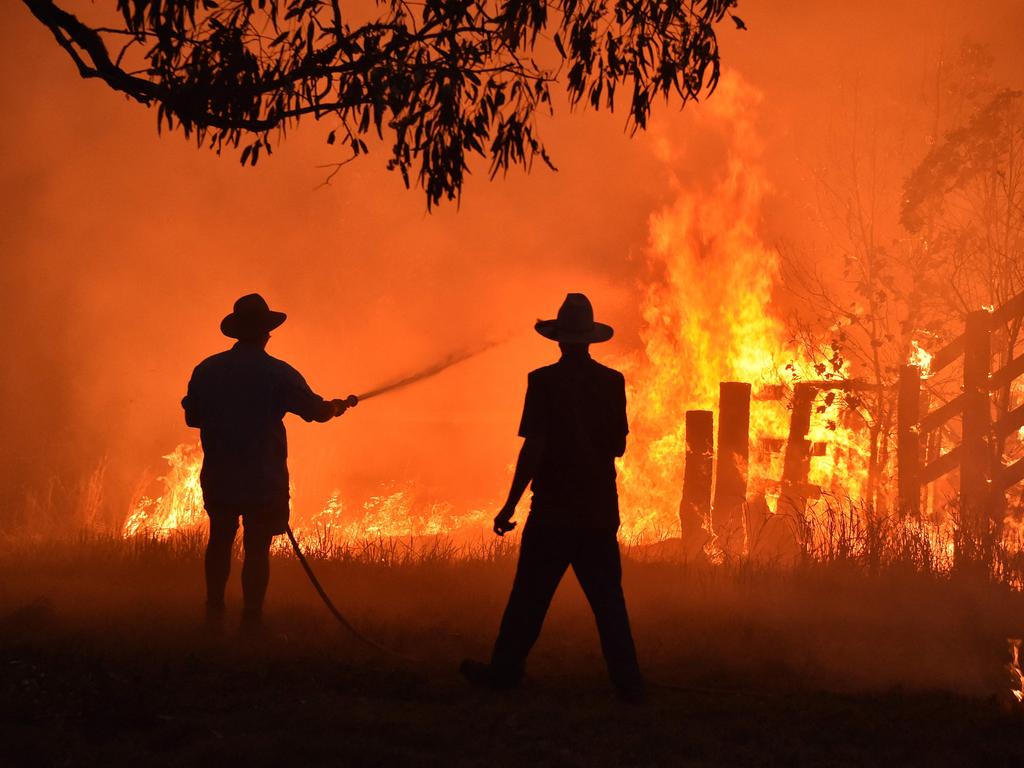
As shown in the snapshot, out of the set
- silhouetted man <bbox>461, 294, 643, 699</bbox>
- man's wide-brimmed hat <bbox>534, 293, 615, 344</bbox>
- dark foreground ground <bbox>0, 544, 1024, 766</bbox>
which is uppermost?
man's wide-brimmed hat <bbox>534, 293, 615, 344</bbox>

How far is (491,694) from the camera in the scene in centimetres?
578

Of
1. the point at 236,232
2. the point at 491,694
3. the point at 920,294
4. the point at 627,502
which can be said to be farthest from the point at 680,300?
the point at 236,232

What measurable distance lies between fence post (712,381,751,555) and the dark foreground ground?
1.70 m

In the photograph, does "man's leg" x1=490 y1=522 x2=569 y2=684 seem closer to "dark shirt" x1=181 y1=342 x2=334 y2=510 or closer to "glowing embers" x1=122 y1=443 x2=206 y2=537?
"dark shirt" x1=181 y1=342 x2=334 y2=510

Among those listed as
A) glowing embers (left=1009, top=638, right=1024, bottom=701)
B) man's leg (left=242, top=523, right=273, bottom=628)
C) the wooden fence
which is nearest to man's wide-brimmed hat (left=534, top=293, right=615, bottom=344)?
man's leg (left=242, top=523, right=273, bottom=628)

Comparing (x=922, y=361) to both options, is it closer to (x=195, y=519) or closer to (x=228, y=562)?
(x=228, y=562)

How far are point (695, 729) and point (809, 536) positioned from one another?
5.08 meters

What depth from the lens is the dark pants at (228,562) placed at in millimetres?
6777

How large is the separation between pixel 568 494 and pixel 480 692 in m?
1.23

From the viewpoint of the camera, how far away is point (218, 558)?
22.2ft

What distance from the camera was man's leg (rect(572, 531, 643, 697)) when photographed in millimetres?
5629

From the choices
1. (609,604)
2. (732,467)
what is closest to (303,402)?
(609,604)

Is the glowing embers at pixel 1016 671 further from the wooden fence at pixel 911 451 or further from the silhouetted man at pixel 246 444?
the silhouetted man at pixel 246 444

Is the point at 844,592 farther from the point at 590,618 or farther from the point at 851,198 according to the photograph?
the point at 851,198
